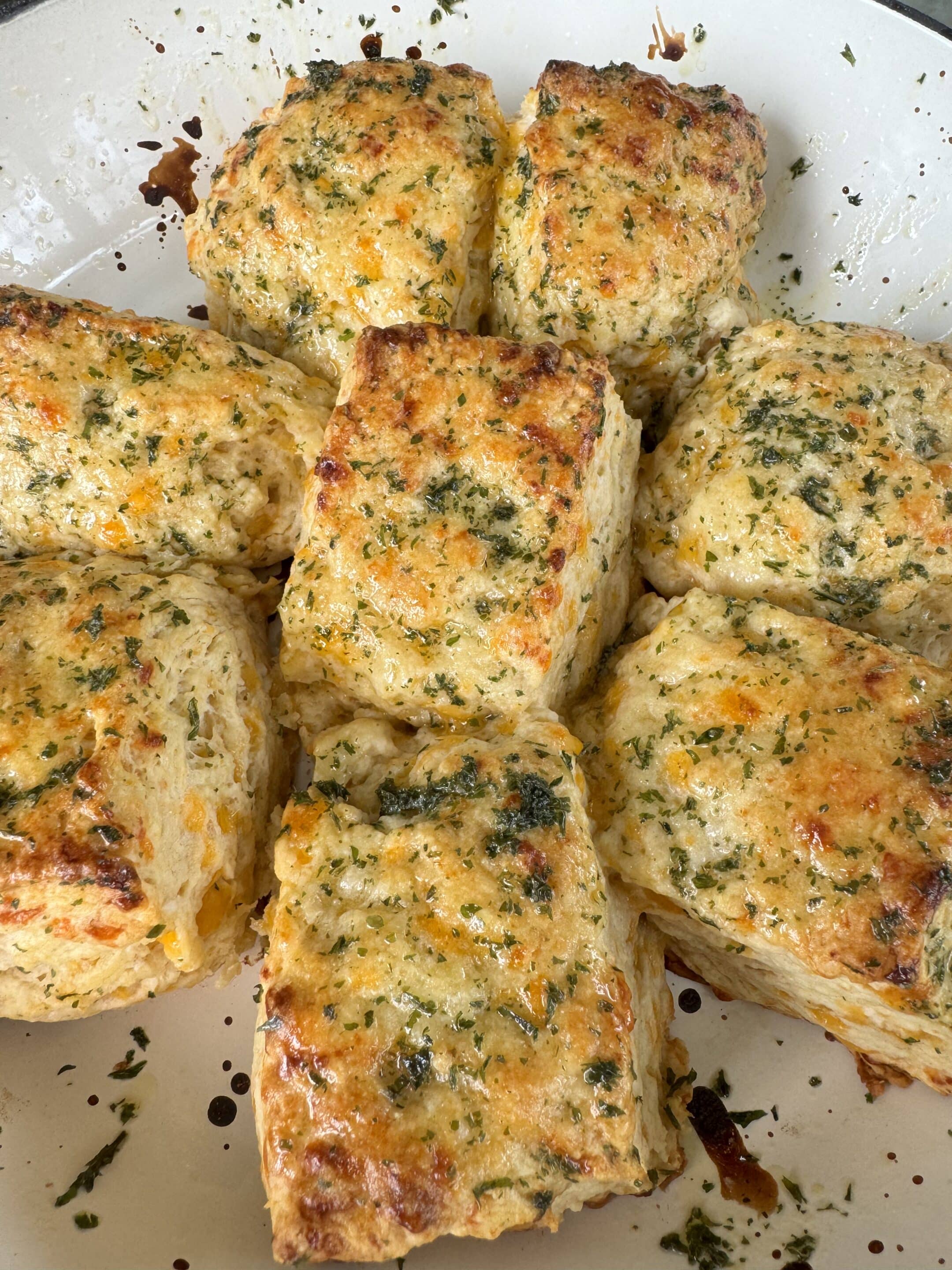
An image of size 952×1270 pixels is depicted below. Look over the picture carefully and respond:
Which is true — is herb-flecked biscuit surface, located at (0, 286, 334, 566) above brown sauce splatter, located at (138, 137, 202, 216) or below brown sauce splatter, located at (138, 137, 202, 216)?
below

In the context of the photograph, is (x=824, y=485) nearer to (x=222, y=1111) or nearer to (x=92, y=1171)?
(x=222, y=1111)

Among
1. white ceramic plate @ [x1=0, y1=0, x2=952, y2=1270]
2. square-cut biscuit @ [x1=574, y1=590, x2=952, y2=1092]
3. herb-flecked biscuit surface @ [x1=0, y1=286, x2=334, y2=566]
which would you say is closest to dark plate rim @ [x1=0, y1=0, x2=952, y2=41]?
white ceramic plate @ [x1=0, y1=0, x2=952, y2=1270]

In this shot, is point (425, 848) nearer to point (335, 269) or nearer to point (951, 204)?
point (335, 269)

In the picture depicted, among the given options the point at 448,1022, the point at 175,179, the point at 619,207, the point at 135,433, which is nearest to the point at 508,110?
the point at 619,207

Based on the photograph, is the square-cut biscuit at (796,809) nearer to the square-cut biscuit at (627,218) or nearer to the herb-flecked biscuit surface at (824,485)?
the herb-flecked biscuit surface at (824,485)

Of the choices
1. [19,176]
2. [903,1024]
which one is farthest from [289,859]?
[19,176]

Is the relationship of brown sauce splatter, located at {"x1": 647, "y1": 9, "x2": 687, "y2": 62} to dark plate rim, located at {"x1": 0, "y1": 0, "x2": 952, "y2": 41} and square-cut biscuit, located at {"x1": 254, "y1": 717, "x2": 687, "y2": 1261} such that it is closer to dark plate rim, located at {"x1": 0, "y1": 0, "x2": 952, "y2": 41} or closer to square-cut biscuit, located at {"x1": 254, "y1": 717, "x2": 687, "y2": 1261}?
dark plate rim, located at {"x1": 0, "y1": 0, "x2": 952, "y2": 41}

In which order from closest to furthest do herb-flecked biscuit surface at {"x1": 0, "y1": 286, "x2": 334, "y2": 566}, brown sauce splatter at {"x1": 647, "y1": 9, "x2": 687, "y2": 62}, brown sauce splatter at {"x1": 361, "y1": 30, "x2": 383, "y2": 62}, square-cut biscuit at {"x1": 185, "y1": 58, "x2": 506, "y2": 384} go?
herb-flecked biscuit surface at {"x1": 0, "y1": 286, "x2": 334, "y2": 566} < square-cut biscuit at {"x1": 185, "y1": 58, "x2": 506, "y2": 384} < brown sauce splatter at {"x1": 647, "y1": 9, "x2": 687, "y2": 62} < brown sauce splatter at {"x1": 361, "y1": 30, "x2": 383, "y2": 62}

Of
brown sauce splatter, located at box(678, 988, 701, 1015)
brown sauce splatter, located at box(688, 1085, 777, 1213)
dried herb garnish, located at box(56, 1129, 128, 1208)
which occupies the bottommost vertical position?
dried herb garnish, located at box(56, 1129, 128, 1208)

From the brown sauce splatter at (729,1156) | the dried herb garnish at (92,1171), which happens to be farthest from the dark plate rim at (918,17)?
the dried herb garnish at (92,1171)
